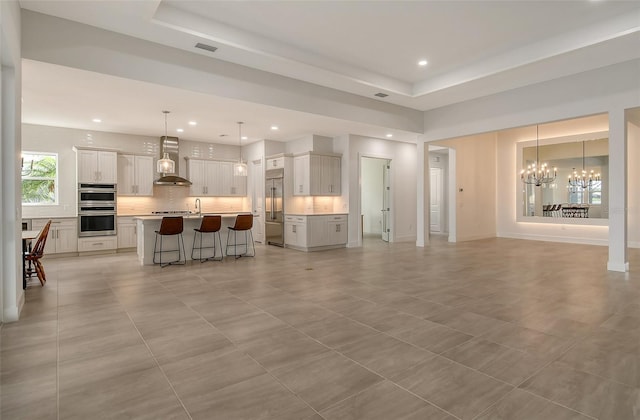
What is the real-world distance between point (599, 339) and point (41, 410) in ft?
13.7

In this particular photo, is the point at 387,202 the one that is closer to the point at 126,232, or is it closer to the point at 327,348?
the point at 126,232

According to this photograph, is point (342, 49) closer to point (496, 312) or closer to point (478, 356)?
point (496, 312)

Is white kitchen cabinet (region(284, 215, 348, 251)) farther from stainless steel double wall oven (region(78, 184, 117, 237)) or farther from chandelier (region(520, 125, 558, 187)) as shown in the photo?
chandelier (region(520, 125, 558, 187))

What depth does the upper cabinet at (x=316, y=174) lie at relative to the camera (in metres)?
8.75

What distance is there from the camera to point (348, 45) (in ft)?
18.4

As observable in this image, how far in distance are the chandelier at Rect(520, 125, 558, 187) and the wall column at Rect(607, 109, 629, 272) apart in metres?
4.33

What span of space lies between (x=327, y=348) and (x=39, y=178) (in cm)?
855

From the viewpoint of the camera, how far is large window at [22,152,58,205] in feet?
25.8

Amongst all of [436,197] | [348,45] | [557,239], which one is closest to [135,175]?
[348,45]

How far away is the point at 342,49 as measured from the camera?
5.75 meters

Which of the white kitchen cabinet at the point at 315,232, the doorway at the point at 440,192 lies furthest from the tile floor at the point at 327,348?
the doorway at the point at 440,192

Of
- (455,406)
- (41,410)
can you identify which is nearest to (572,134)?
(455,406)

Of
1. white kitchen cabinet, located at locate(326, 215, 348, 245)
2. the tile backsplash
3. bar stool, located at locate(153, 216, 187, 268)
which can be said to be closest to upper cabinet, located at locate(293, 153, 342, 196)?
white kitchen cabinet, located at locate(326, 215, 348, 245)

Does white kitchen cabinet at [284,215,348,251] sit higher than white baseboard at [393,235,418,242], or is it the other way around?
white kitchen cabinet at [284,215,348,251]
